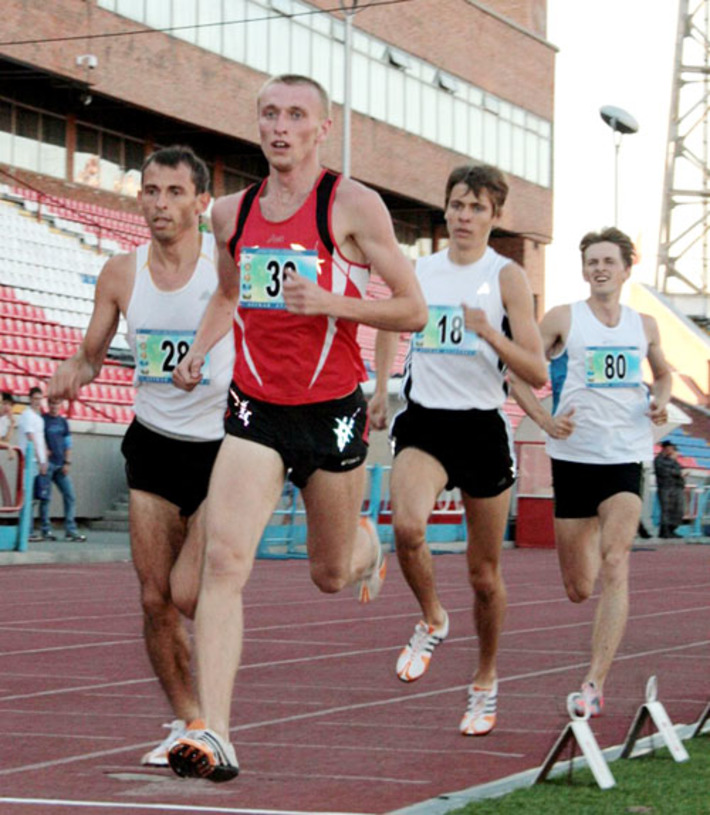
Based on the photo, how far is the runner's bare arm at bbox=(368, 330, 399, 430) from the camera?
8414 mm

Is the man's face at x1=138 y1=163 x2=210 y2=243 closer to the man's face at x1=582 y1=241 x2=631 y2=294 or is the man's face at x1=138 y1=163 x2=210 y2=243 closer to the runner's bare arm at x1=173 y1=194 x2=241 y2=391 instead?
the runner's bare arm at x1=173 y1=194 x2=241 y2=391

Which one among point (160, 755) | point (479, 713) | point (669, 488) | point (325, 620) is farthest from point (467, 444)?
point (669, 488)

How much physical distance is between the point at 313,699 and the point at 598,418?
1963 millimetres

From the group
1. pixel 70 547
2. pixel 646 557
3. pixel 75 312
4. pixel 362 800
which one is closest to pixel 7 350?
pixel 75 312

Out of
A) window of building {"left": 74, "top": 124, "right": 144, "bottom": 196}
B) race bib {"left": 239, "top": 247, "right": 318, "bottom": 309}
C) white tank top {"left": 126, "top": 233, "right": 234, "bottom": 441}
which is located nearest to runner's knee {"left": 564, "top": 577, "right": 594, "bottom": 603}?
white tank top {"left": 126, "top": 233, "right": 234, "bottom": 441}

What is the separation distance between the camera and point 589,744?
20.5 ft

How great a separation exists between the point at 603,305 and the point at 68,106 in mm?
35854

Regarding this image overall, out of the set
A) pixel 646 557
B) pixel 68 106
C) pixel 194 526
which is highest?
pixel 68 106

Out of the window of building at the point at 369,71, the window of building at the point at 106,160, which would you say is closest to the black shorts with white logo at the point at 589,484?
the window of building at the point at 369,71

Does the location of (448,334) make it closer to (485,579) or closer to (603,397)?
(485,579)

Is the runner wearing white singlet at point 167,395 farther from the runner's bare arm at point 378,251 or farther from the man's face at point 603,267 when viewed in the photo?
the man's face at point 603,267

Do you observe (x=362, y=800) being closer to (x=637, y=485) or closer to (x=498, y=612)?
(x=498, y=612)

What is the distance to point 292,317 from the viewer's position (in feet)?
20.9

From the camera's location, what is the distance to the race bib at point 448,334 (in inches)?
328
